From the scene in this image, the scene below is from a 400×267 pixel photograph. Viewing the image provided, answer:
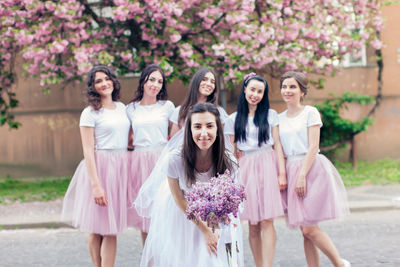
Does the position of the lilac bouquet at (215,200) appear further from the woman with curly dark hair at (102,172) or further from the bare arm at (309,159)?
the woman with curly dark hair at (102,172)

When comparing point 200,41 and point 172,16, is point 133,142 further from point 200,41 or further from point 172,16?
point 200,41

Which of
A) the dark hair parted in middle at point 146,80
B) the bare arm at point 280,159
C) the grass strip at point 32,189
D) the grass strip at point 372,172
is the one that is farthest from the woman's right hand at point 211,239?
the grass strip at point 372,172

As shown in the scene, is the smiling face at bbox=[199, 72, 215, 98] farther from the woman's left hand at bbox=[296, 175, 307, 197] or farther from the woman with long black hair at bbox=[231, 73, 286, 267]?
the woman's left hand at bbox=[296, 175, 307, 197]

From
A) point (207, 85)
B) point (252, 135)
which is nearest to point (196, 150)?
point (252, 135)

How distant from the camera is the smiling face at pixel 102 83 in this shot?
436 centimetres

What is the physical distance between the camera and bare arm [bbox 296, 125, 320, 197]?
416 centimetres

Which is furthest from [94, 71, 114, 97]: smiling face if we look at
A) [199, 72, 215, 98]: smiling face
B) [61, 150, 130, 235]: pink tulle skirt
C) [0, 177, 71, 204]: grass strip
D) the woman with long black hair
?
[0, 177, 71, 204]: grass strip

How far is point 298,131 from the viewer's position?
426 centimetres

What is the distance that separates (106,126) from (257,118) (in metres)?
1.42

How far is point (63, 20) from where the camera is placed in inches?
347

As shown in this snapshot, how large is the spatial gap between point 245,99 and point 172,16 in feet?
16.0

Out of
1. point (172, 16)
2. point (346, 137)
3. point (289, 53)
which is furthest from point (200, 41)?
point (346, 137)

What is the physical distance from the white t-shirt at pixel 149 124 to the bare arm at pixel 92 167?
0.48 meters

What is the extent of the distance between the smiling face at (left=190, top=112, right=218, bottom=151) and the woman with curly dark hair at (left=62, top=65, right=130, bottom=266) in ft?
4.73
